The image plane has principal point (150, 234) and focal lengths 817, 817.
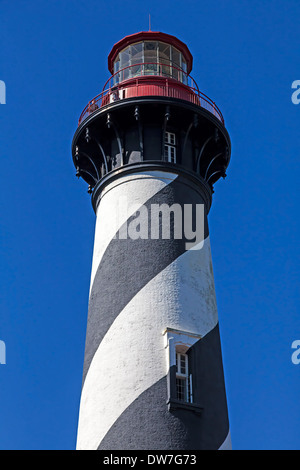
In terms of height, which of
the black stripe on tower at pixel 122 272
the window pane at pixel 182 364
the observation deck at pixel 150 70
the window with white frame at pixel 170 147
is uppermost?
the observation deck at pixel 150 70

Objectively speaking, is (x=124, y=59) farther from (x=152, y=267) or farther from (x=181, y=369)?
(x=181, y=369)

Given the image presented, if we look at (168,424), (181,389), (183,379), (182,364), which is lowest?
(168,424)

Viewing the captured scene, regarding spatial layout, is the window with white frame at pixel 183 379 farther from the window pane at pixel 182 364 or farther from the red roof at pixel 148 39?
the red roof at pixel 148 39

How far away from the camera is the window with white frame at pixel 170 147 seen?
2038 cm

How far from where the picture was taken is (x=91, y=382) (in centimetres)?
1805

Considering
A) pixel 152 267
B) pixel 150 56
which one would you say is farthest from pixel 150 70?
pixel 152 267

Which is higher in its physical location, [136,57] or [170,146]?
[136,57]

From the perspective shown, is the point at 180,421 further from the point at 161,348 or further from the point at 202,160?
the point at 202,160

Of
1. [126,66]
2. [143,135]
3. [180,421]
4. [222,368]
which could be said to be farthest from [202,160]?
[180,421]

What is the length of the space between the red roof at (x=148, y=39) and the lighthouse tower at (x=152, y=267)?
29.2 inches

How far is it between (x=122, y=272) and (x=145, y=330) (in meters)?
1.66

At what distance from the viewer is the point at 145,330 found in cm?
1780

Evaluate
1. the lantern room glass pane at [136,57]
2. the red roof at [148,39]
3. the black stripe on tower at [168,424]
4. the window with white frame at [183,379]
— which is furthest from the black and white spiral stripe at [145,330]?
the red roof at [148,39]
